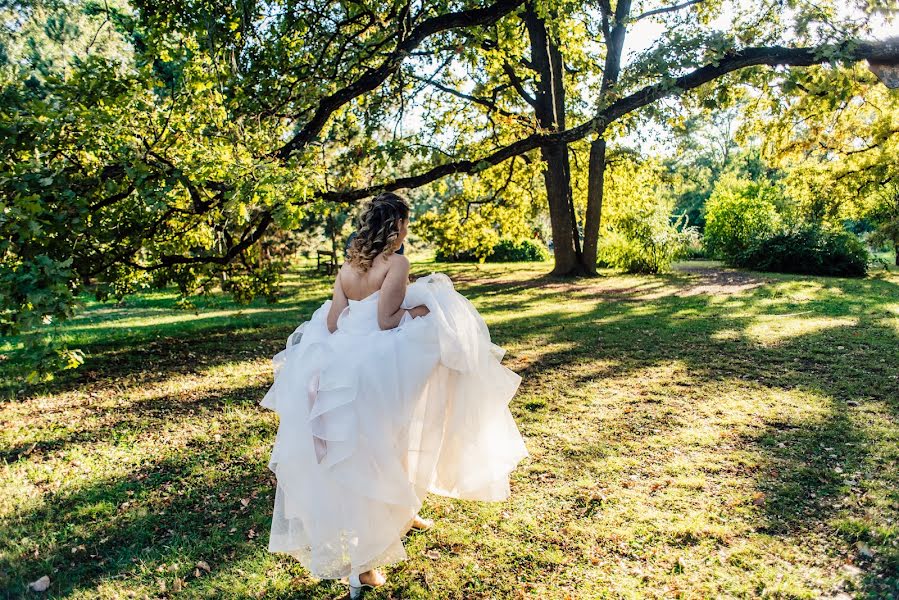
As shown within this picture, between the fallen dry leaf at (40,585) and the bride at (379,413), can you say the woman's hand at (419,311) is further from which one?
the fallen dry leaf at (40,585)

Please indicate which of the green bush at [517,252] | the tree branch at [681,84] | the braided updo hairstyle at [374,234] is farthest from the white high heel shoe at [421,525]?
the green bush at [517,252]

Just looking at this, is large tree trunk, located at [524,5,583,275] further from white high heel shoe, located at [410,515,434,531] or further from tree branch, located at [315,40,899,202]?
white high heel shoe, located at [410,515,434,531]

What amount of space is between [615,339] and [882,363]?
391 cm

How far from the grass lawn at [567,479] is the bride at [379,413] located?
57cm

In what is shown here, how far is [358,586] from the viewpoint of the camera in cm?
339

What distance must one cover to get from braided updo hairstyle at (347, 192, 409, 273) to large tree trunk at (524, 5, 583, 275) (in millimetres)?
13066

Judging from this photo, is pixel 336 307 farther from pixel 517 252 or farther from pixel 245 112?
pixel 517 252

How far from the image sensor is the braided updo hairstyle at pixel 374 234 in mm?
3510

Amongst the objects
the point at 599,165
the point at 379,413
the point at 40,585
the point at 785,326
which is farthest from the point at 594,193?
the point at 40,585

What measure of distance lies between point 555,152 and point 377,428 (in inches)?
619

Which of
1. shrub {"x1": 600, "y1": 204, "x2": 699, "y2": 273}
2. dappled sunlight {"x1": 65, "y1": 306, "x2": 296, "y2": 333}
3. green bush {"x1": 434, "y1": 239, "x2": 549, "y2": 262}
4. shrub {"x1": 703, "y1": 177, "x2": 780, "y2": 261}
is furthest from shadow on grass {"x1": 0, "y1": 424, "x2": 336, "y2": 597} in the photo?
green bush {"x1": 434, "y1": 239, "x2": 549, "y2": 262}

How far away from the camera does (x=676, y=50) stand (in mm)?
8234

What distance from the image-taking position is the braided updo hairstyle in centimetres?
351

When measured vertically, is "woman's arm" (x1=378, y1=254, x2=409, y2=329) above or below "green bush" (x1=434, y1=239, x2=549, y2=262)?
above
